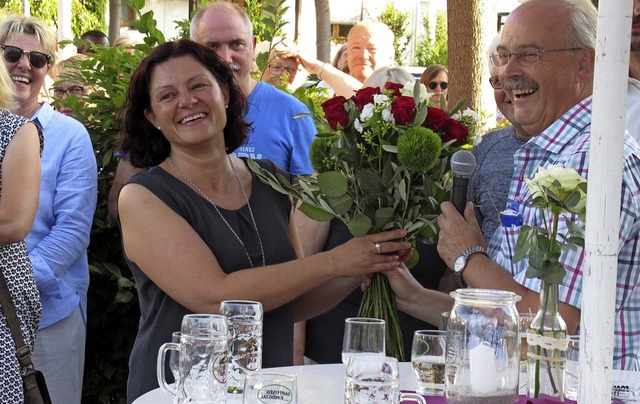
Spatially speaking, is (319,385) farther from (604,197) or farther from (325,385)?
(604,197)

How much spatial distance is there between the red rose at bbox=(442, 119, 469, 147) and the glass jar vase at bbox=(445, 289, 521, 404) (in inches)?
35.9

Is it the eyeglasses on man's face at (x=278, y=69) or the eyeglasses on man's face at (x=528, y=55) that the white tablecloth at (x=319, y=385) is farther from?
the eyeglasses on man's face at (x=278, y=69)

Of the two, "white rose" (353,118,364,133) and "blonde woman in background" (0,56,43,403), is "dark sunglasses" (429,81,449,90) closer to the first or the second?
"blonde woman in background" (0,56,43,403)

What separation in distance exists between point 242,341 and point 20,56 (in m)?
2.94

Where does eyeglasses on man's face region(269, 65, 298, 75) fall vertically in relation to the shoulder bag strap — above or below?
above

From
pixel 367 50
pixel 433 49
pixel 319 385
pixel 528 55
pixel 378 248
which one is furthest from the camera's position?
pixel 433 49

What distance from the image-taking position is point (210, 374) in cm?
216

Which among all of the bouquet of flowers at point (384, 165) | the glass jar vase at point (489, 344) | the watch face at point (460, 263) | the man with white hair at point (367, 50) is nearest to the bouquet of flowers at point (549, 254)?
the glass jar vase at point (489, 344)

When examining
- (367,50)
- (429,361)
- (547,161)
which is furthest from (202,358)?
(367,50)

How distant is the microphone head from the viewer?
2701 mm

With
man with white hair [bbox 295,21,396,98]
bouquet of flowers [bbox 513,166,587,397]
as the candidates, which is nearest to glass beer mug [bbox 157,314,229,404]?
bouquet of flowers [bbox 513,166,587,397]

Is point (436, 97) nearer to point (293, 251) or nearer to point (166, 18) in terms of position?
point (293, 251)

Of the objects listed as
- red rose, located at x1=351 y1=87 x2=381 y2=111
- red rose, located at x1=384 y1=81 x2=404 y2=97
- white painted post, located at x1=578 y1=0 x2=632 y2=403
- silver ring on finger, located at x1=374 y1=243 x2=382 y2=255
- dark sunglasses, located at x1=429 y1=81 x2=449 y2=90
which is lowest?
silver ring on finger, located at x1=374 y1=243 x2=382 y2=255

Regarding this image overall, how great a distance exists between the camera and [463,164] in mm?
2707
